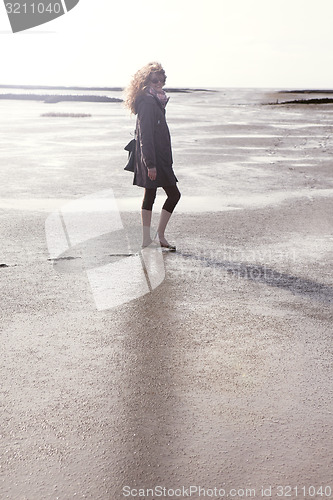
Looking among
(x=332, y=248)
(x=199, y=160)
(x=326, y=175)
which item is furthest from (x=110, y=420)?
(x=199, y=160)

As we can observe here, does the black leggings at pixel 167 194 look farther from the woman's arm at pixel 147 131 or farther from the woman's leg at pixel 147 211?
the woman's arm at pixel 147 131

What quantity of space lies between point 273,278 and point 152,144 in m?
1.86

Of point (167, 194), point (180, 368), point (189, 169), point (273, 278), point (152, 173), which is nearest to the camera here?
point (180, 368)

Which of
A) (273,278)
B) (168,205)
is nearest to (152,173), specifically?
(168,205)

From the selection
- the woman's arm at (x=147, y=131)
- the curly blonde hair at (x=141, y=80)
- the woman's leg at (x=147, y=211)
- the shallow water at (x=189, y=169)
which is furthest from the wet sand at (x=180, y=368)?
the shallow water at (x=189, y=169)

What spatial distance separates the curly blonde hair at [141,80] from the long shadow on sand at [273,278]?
178 centimetres

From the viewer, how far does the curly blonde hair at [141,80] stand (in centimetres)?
627

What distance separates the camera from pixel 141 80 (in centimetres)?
627

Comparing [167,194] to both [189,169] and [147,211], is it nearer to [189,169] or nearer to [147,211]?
[147,211]

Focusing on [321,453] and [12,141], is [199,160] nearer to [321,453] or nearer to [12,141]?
[12,141]

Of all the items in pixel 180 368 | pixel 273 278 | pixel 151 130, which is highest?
pixel 151 130

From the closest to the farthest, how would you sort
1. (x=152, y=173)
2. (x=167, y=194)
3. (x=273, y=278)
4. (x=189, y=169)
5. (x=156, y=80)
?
(x=273, y=278) < (x=156, y=80) < (x=152, y=173) < (x=167, y=194) < (x=189, y=169)

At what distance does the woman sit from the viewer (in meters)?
6.28

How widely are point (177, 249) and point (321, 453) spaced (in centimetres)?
408
